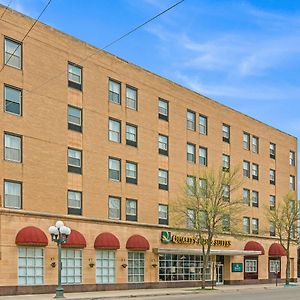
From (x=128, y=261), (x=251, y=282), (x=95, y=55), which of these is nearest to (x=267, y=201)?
(x=251, y=282)

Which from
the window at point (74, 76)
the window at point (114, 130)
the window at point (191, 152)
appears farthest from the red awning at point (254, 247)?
the window at point (74, 76)

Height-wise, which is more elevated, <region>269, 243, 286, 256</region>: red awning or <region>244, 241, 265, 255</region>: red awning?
<region>244, 241, 265, 255</region>: red awning

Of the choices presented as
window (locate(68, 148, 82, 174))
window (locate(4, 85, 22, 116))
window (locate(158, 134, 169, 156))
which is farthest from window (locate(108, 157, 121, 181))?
window (locate(4, 85, 22, 116))

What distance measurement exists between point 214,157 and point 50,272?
22.5 meters

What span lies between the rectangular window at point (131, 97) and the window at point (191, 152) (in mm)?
7819

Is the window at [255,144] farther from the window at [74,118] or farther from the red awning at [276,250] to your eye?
the window at [74,118]

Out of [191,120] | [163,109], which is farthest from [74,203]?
[191,120]

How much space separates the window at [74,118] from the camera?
41.1 m

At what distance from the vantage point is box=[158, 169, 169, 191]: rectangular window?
4912 cm

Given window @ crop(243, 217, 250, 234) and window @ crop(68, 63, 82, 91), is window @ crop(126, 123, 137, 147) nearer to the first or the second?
window @ crop(68, 63, 82, 91)

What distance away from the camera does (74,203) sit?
40.8 meters

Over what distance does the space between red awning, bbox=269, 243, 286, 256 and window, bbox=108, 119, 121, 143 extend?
2634 centimetres

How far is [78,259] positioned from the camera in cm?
4069

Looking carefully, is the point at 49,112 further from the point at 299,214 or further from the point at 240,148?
the point at 299,214
